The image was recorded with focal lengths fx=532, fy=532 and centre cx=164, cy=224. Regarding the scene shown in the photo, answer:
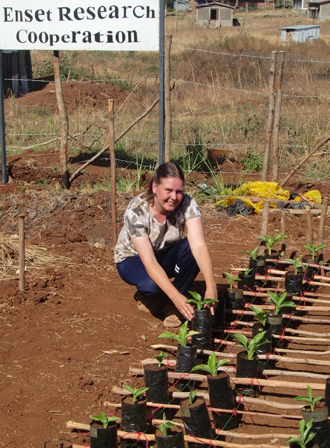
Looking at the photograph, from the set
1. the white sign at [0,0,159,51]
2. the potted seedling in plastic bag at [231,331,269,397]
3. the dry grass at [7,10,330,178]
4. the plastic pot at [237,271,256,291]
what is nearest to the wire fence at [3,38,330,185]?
the dry grass at [7,10,330,178]

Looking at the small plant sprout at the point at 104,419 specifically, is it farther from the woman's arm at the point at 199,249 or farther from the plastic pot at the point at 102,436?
the woman's arm at the point at 199,249

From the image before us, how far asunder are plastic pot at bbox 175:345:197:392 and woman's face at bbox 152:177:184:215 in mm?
954

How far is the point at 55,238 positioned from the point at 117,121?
5740mm

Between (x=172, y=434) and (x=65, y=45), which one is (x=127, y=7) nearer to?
(x=65, y=45)

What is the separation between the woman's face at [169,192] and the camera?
342 centimetres

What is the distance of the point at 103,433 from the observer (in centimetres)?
243

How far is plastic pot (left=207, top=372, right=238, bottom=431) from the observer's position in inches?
106

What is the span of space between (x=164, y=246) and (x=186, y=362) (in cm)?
104

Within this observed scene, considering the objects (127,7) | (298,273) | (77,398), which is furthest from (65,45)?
(77,398)

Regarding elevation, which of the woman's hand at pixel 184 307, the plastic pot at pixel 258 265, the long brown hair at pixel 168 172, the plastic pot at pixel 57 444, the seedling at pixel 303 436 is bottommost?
the plastic pot at pixel 57 444

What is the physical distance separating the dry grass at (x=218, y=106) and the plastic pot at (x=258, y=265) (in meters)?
3.11

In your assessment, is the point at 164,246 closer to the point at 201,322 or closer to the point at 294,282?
the point at 201,322

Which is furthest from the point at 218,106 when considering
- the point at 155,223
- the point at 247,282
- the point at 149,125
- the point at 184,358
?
the point at 184,358

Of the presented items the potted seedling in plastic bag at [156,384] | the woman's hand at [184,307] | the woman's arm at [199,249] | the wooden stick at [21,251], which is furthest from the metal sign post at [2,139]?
the potted seedling in plastic bag at [156,384]
